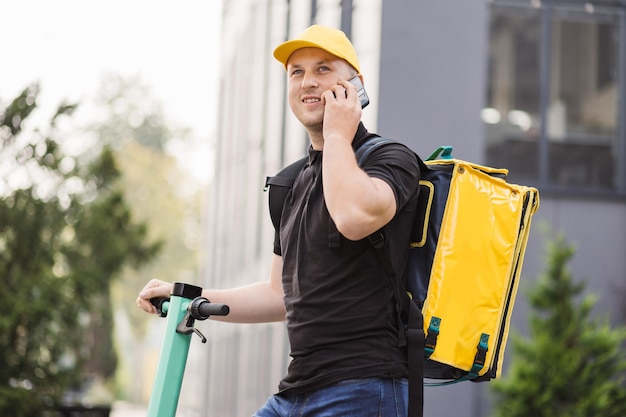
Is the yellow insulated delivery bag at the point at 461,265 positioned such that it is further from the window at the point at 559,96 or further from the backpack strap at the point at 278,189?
the window at the point at 559,96

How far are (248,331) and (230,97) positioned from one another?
7069 millimetres

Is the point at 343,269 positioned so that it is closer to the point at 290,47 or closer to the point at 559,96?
the point at 290,47

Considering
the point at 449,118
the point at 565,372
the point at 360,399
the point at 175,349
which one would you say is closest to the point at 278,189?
the point at 175,349

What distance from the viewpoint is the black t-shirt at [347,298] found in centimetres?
271

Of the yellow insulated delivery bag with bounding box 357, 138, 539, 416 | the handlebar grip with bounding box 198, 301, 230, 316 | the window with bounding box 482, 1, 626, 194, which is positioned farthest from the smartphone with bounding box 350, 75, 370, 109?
the window with bounding box 482, 1, 626, 194

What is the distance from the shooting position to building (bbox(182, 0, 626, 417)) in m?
6.71

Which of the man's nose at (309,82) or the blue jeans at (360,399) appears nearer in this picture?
the blue jeans at (360,399)

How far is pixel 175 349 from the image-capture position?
9.52ft

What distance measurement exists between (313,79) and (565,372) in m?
6.01

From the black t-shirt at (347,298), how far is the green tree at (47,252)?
6131 mm

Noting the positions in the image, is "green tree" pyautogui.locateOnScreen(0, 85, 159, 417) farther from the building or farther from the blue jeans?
the blue jeans

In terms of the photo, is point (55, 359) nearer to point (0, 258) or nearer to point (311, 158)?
point (0, 258)

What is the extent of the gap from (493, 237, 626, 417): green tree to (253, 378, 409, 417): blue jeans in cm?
586

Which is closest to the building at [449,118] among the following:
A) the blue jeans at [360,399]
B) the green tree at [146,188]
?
the blue jeans at [360,399]
